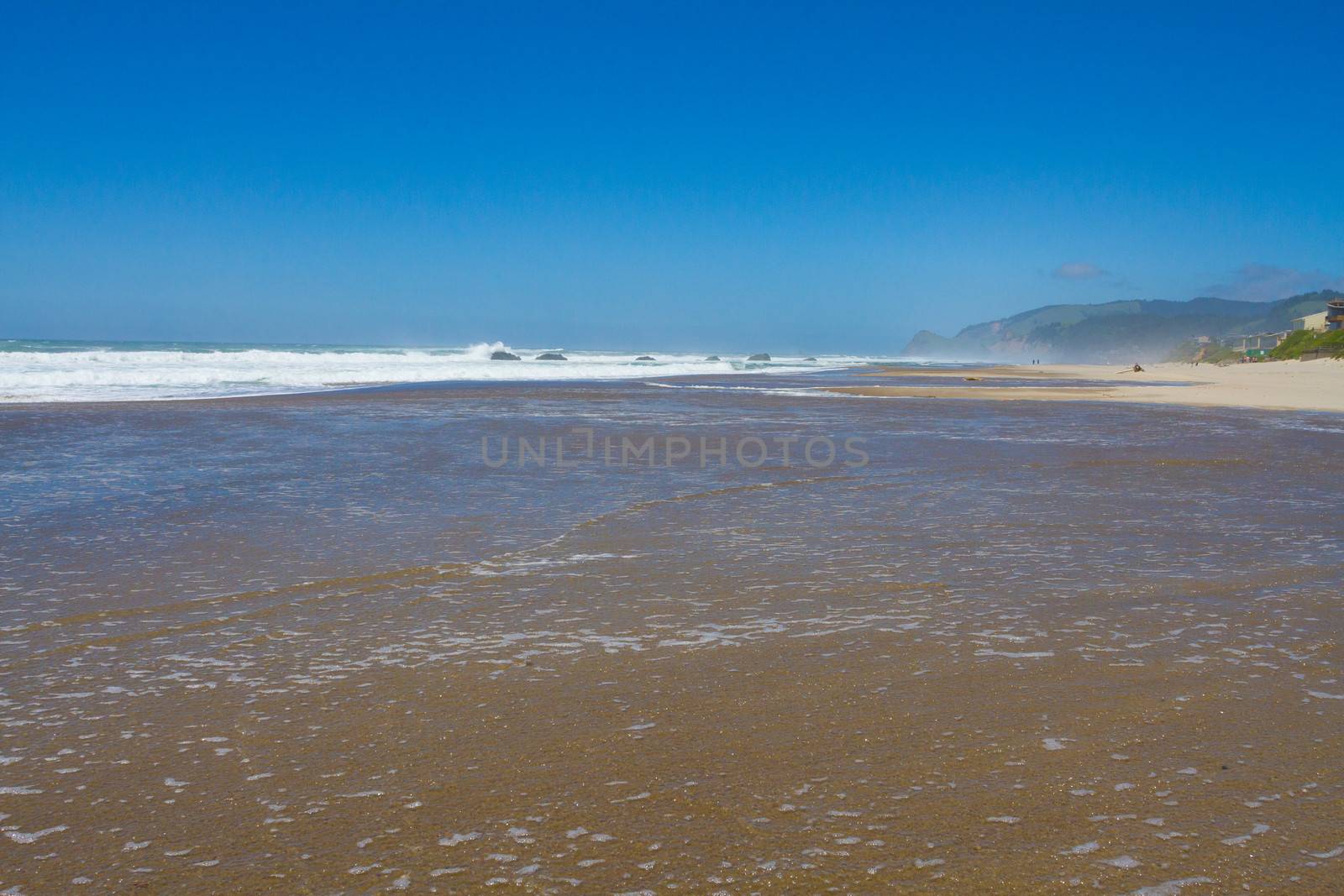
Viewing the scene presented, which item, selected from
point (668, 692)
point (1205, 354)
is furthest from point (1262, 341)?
point (668, 692)

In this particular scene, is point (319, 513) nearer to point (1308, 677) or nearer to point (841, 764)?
point (841, 764)

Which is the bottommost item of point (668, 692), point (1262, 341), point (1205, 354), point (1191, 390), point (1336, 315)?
point (668, 692)

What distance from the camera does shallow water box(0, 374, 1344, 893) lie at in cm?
211

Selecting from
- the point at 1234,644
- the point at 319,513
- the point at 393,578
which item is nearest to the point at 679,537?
the point at 393,578

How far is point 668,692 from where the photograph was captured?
3.03 m

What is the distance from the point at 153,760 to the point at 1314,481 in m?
8.51

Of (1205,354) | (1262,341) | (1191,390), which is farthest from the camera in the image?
(1262,341)

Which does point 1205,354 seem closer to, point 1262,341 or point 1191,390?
point 1262,341

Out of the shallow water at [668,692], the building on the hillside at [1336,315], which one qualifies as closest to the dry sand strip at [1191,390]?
the shallow water at [668,692]

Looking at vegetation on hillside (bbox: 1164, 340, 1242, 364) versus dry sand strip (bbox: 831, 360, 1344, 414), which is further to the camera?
vegetation on hillside (bbox: 1164, 340, 1242, 364)

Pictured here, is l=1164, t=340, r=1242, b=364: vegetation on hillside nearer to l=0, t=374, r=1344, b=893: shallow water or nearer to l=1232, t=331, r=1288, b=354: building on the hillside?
l=1232, t=331, r=1288, b=354: building on the hillside

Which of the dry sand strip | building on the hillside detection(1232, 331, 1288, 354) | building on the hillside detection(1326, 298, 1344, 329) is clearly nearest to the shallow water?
the dry sand strip

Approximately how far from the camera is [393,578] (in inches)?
174

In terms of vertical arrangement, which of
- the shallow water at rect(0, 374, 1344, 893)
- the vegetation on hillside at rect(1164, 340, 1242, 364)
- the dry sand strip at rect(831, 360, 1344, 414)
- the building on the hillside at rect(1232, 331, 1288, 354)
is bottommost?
the shallow water at rect(0, 374, 1344, 893)
